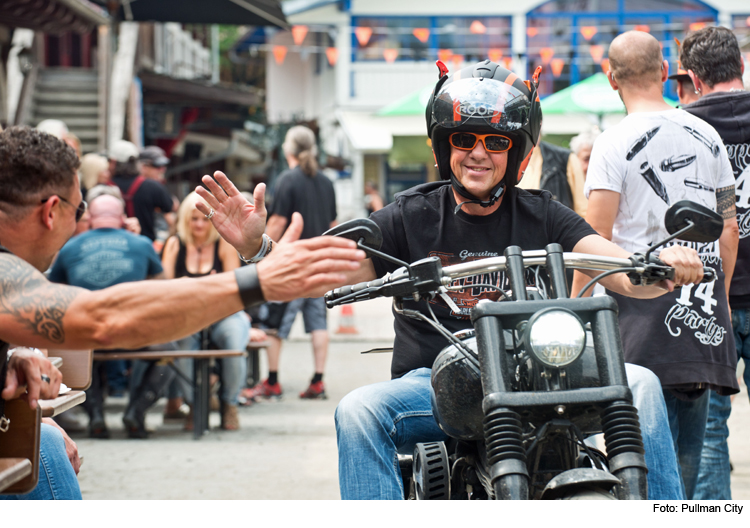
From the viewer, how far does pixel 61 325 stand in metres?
2.04

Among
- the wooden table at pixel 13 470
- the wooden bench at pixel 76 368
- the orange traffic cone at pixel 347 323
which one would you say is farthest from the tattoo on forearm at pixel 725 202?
the orange traffic cone at pixel 347 323

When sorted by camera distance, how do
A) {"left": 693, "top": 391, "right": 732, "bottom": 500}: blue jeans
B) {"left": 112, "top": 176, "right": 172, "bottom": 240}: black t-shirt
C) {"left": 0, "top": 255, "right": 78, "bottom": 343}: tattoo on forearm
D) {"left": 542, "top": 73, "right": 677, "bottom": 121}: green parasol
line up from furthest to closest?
1. {"left": 542, "top": 73, "right": 677, "bottom": 121}: green parasol
2. {"left": 112, "top": 176, "right": 172, "bottom": 240}: black t-shirt
3. {"left": 693, "top": 391, "right": 732, "bottom": 500}: blue jeans
4. {"left": 0, "top": 255, "right": 78, "bottom": 343}: tattoo on forearm

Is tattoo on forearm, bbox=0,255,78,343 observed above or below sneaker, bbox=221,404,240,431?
above

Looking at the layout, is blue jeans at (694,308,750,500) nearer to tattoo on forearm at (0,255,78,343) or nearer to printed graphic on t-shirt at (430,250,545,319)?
printed graphic on t-shirt at (430,250,545,319)

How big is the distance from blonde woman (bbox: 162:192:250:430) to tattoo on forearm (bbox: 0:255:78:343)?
4.29 m

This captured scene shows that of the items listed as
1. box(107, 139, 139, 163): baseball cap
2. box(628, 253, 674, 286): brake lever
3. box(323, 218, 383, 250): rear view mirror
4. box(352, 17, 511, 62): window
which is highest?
box(352, 17, 511, 62): window

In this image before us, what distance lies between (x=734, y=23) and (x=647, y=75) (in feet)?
79.7

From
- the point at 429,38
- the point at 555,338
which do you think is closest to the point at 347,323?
the point at 555,338

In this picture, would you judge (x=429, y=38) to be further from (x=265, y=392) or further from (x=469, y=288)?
(x=469, y=288)

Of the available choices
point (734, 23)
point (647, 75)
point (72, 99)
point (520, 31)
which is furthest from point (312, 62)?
point (647, 75)

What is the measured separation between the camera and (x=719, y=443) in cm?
364

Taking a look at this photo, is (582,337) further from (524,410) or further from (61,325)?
(61,325)

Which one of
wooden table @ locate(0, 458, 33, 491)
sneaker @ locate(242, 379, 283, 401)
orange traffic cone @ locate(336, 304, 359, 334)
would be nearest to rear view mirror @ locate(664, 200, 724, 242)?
wooden table @ locate(0, 458, 33, 491)

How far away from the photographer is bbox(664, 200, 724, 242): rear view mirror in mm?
2289
